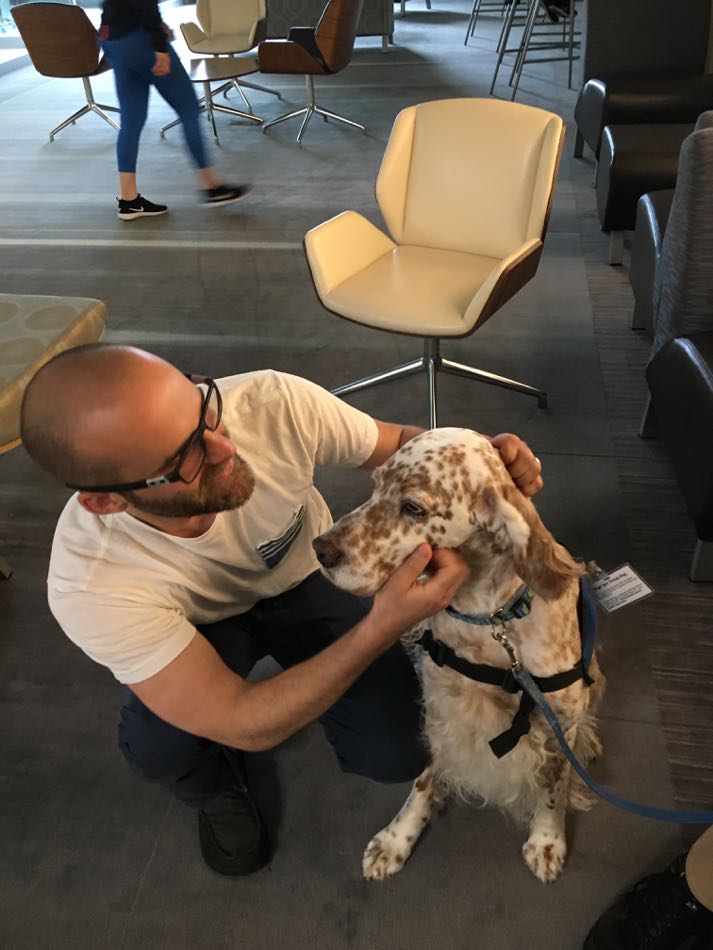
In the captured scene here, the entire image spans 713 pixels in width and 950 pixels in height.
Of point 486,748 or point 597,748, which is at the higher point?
point 486,748

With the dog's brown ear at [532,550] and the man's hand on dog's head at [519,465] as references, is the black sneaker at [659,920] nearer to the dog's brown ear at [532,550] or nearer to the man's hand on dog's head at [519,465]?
the dog's brown ear at [532,550]

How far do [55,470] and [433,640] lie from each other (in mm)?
789

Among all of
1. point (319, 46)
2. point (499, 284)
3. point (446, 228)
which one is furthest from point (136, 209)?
point (499, 284)

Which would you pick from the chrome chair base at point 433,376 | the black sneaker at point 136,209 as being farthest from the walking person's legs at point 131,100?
the chrome chair base at point 433,376

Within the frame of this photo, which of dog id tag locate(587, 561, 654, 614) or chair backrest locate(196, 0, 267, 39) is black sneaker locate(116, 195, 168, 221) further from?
dog id tag locate(587, 561, 654, 614)

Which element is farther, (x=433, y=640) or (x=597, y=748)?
(x=597, y=748)

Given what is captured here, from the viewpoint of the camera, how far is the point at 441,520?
1.24 m

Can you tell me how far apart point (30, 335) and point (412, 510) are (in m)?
1.67

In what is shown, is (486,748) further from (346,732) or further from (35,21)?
(35,21)

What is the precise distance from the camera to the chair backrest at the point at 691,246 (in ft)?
6.72

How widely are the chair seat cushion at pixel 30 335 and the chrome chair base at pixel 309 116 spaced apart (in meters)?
3.98

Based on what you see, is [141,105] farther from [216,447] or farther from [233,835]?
[233,835]

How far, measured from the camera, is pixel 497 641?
1.39m

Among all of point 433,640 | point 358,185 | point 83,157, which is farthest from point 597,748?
point 83,157
